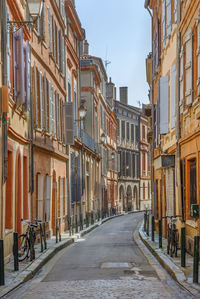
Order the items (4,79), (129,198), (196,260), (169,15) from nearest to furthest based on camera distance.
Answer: (196,260) → (4,79) → (169,15) → (129,198)

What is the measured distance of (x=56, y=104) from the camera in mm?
24594

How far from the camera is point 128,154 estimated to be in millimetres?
64750

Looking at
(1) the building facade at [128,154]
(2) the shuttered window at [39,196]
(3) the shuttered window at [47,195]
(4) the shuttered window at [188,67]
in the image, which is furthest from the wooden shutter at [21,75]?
(1) the building facade at [128,154]

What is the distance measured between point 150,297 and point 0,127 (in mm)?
5498

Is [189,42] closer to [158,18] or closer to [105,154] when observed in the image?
[158,18]

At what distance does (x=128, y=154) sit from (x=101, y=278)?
2119 inches

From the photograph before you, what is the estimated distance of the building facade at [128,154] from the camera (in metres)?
62.2

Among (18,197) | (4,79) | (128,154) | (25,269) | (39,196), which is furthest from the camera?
(128,154)

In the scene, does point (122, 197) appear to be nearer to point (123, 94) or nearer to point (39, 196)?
point (123, 94)

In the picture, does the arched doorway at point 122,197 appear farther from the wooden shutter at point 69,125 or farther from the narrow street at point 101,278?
the narrow street at point 101,278

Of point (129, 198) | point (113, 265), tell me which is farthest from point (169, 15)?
point (129, 198)

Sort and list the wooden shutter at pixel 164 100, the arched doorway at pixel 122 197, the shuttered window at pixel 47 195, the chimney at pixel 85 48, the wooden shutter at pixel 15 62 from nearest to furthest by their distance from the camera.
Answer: the wooden shutter at pixel 15 62
the wooden shutter at pixel 164 100
the shuttered window at pixel 47 195
the chimney at pixel 85 48
the arched doorway at pixel 122 197

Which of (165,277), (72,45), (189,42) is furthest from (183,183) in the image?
(72,45)

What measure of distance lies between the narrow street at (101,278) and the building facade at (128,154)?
148 feet
